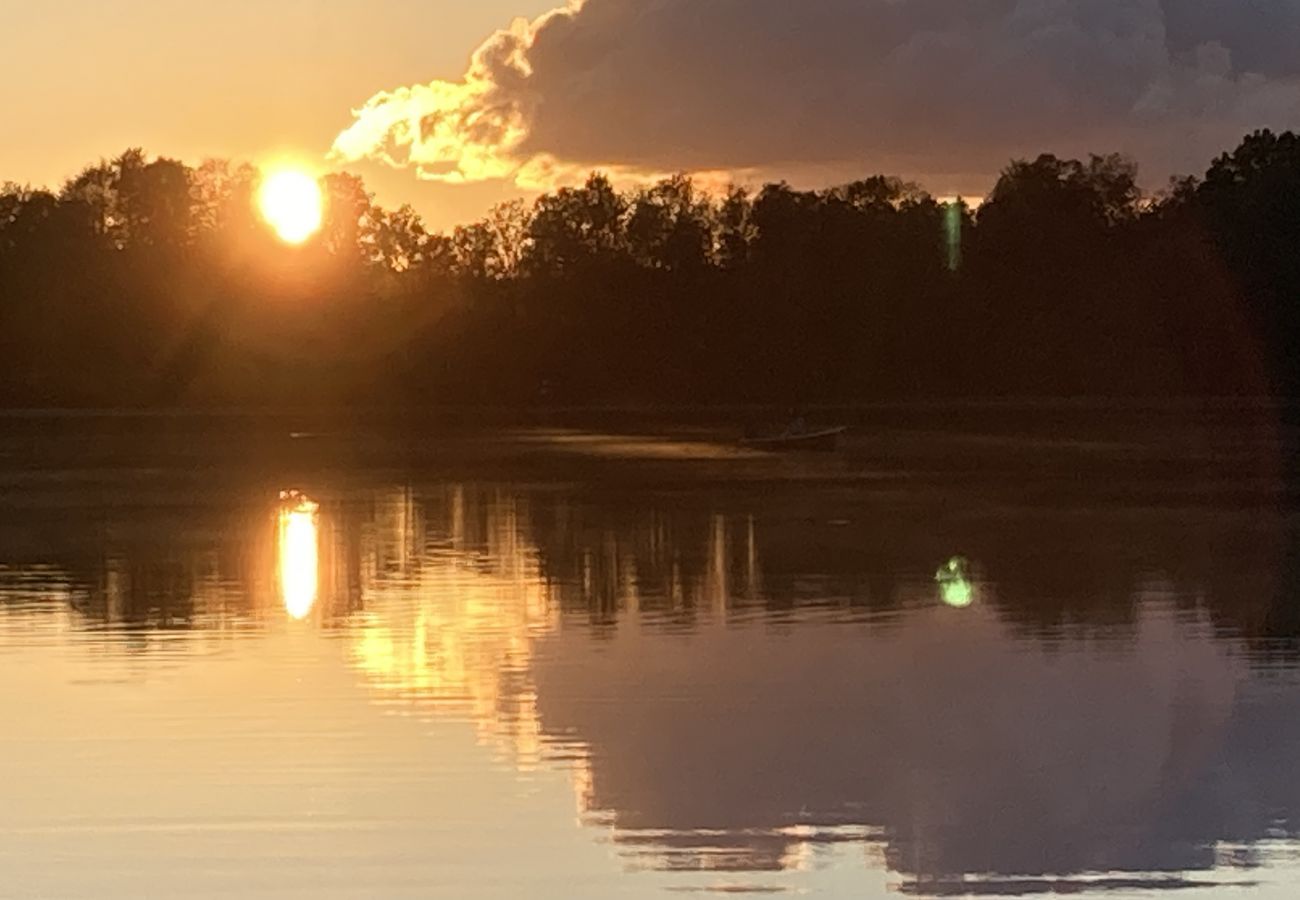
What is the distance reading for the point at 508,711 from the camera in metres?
16.5

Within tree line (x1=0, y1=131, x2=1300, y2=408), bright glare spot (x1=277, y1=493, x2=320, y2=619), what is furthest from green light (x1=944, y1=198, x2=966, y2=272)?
bright glare spot (x1=277, y1=493, x2=320, y2=619)

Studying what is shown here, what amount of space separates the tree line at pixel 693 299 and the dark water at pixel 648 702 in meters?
68.1

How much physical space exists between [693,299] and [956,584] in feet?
299

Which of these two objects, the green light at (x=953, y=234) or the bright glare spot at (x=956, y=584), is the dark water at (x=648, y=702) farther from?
the green light at (x=953, y=234)

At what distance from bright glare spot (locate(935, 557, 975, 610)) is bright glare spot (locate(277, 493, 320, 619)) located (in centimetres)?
631

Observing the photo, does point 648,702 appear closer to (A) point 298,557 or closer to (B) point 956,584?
(B) point 956,584

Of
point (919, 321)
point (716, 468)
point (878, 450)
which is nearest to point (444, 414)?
point (919, 321)

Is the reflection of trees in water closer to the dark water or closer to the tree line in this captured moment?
the dark water

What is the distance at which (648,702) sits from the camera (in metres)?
17.0

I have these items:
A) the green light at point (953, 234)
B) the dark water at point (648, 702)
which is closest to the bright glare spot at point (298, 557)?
the dark water at point (648, 702)

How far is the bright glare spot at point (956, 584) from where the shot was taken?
2319cm

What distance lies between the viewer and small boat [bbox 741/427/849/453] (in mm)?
57031

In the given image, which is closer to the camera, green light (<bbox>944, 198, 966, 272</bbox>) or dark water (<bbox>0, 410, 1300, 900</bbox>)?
dark water (<bbox>0, 410, 1300, 900</bbox>)

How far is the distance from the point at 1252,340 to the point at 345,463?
5491 cm
